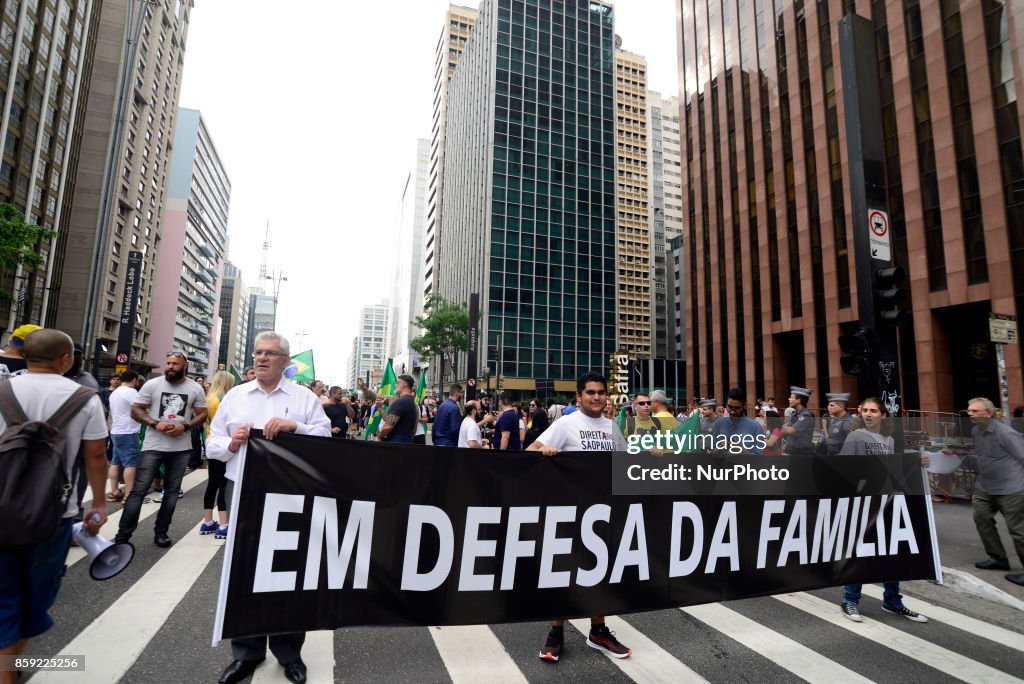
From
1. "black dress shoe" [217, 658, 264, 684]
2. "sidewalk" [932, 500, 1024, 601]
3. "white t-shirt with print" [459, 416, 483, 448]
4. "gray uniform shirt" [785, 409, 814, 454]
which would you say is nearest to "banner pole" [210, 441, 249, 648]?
"black dress shoe" [217, 658, 264, 684]

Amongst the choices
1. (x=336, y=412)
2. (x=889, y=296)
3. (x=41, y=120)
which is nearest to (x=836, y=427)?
(x=889, y=296)

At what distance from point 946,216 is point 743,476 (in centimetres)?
2753

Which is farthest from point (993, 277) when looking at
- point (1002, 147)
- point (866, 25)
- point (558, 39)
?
point (558, 39)

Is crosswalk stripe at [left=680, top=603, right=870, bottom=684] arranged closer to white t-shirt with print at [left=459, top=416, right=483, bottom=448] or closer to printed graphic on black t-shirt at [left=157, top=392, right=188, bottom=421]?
white t-shirt with print at [left=459, top=416, right=483, bottom=448]

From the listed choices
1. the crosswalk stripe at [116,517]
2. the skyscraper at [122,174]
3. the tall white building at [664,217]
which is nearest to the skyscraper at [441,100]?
the tall white building at [664,217]

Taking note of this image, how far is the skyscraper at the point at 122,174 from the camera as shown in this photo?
48906 millimetres

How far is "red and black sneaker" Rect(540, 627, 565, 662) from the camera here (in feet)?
11.8

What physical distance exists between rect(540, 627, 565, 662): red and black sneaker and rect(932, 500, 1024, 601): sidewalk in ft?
Answer: 15.3

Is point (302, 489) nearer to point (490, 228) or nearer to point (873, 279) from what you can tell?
point (873, 279)

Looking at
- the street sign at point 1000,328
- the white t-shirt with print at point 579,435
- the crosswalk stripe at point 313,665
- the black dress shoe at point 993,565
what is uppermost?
the street sign at point 1000,328

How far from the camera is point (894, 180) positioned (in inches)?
1059

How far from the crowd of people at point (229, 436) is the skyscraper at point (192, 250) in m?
77.6

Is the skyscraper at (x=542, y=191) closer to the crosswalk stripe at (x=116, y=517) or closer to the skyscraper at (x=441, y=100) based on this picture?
the skyscraper at (x=441, y=100)

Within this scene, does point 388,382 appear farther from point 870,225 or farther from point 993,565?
point 993,565
